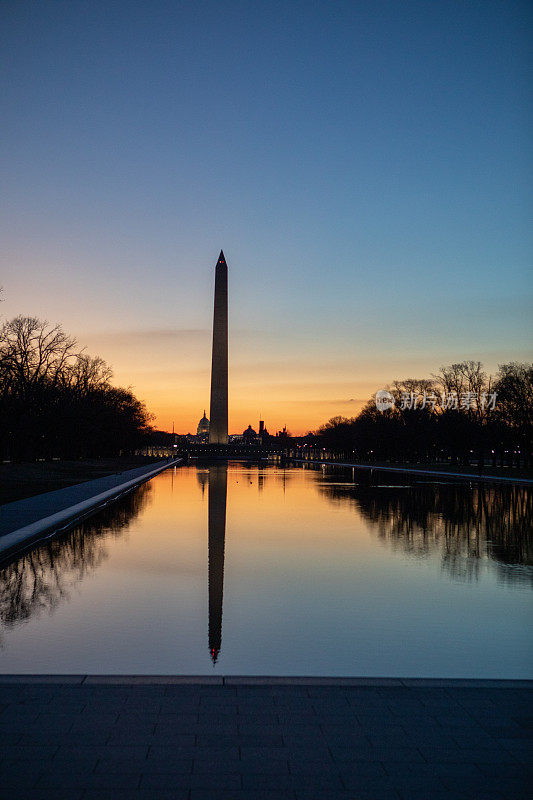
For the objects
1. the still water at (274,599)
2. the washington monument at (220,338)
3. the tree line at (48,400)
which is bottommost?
the still water at (274,599)

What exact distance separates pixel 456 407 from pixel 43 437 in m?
42.5

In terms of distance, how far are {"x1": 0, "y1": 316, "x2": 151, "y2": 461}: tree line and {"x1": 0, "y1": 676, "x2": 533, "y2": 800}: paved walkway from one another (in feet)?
112

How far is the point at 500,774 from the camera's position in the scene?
4.43 metres

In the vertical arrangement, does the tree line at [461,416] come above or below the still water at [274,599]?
above

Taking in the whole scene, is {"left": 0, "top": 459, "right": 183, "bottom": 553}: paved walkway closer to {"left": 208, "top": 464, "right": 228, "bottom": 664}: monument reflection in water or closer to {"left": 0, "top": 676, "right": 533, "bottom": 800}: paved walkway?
{"left": 208, "top": 464, "right": 228, "bottom": 664}: monument reflection in water

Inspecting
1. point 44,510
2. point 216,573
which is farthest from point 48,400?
point 216,573

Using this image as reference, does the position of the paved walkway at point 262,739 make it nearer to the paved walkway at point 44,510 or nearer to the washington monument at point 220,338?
the paved walkway at point 44,510

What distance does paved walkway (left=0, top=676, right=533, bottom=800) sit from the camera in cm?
423

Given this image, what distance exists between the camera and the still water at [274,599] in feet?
23.5

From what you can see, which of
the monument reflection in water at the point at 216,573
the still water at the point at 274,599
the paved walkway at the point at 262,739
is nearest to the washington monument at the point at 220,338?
the monument reflection in water at the point at 216,573

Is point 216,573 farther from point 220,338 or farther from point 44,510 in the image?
point 220,338

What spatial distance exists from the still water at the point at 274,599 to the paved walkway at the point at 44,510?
604 mm

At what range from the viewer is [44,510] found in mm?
19906

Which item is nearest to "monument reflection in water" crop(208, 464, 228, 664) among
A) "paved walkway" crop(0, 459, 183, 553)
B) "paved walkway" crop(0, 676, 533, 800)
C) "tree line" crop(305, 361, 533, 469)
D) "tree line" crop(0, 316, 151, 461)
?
"paved walkway" crop(0, 676, 533, 800)
